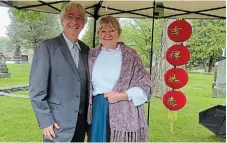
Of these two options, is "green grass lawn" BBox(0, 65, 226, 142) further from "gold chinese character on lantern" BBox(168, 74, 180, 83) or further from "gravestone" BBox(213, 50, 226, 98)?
"gold chinese character on lantern" BBox(168, 74, 180, 83)

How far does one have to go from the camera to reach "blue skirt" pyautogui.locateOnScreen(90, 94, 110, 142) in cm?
155

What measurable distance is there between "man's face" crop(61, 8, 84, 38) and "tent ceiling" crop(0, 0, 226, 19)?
106 centimetres

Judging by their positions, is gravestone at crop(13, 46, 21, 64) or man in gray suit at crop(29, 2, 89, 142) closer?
man in gray suit at crop(29, 2, 89, 142)

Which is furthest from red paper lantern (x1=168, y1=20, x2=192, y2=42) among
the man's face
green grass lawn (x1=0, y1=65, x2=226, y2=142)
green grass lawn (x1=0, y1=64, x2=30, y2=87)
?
green grass lawn (x1=0, y1=64, x2=30, y2=87)

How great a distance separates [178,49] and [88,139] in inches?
83.6

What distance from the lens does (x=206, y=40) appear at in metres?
12.2

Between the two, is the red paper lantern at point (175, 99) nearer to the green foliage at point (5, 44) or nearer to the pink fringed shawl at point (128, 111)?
the pink fringed shawl at point (128, 111)

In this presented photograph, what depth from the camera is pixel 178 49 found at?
11.3 feet

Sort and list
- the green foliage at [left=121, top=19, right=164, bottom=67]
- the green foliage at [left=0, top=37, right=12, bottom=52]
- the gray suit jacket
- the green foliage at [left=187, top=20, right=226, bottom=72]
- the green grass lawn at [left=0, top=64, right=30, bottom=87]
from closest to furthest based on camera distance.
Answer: the gray suit jacket < the green grass lawn at [left=0, top=64, right=30, bottom=87] < the green foliage at [left=121, top=19, right=164, bottom=67] < the green foliage at [left=187, top=20, right=226, bottom=72] < the green foliage at [left=0, top=37, right=12, bottom=52]

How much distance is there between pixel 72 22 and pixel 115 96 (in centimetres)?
42

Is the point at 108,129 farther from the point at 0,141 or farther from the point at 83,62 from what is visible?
the point at 0,141

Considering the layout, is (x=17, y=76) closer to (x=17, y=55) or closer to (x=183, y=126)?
(x=17, y=55)

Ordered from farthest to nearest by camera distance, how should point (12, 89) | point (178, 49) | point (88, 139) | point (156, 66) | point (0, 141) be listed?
point (12, 89)
point (156, 66)
point (0, 141)
point (178, 49)
point (88, 139)

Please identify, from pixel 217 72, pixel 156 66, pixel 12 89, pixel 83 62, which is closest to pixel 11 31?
pixel 12 89
